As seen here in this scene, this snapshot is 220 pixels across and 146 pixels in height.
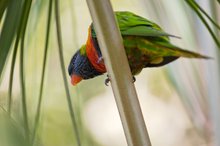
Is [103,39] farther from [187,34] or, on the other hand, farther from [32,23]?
[187,34]

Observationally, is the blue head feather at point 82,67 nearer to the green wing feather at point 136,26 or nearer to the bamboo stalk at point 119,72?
the green wing feather at point 136,26

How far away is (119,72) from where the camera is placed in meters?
0.29

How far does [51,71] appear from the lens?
623 millimetres

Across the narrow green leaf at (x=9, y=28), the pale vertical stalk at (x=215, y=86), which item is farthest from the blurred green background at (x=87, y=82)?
the narrow green leaf at (x=9, y=28)

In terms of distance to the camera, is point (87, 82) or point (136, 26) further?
point (87, 82)

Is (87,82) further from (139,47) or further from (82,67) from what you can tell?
(139,47)

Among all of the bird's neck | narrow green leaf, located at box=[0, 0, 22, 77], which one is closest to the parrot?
the bird's neck

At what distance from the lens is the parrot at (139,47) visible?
15.5 inches

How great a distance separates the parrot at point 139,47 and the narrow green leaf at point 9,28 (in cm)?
12

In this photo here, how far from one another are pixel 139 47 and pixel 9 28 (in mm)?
154

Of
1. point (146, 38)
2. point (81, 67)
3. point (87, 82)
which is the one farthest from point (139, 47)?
point (87, 82)

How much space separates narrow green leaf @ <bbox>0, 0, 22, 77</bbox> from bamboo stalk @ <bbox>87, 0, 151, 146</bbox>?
0.09 metres

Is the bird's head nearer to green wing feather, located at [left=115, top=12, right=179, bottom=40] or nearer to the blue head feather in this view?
the blue head feather

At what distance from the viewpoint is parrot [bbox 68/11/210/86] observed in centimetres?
39
